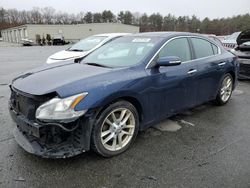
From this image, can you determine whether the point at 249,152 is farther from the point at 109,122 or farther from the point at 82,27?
the point at 82,27

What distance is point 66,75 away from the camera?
10.0 feet

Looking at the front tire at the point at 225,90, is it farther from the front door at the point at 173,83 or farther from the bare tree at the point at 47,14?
the bare tree at the point at 47,14

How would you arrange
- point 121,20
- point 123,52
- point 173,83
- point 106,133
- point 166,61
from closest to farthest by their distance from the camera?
point 106,133
point 166,61
point 173,83
point 123,52
point 121,20

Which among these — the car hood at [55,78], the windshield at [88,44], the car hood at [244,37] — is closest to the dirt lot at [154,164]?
the car hood at [55,78]

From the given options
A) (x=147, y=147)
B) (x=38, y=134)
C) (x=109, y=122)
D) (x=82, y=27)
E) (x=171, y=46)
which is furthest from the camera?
(x=82, y=27)

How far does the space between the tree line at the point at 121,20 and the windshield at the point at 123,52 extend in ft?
208

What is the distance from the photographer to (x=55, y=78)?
297 cm

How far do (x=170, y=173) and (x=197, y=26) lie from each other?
73965 mm

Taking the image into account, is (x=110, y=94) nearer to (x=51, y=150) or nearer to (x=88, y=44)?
→ (x=51, y=150)

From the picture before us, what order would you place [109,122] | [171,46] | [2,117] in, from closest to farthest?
[109,122], [171,46], [2,117]

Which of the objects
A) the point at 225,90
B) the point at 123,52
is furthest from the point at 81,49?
the point at 225,90

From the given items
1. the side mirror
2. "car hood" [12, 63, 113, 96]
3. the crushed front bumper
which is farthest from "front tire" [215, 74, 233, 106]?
the crushed front bumper

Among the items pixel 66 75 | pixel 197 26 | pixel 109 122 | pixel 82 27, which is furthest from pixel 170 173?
pixel 197 26

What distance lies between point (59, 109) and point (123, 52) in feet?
5.53
